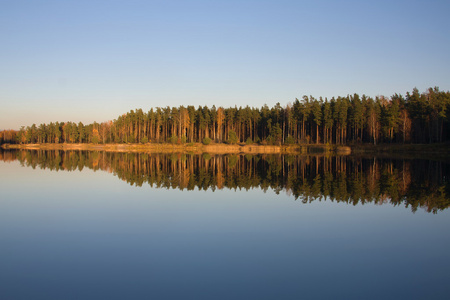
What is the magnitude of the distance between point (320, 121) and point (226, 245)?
244 feet

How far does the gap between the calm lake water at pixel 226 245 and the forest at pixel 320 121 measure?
193ft

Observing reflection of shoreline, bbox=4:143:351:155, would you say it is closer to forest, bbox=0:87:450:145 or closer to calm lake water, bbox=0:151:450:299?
forest, bbox=0:87:450:145

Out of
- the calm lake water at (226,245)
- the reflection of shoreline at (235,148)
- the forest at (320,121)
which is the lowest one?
the calm lake water at (226,245)

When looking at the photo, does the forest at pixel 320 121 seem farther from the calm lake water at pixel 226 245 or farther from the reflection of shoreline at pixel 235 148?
the calm lake water at pixel 226 245

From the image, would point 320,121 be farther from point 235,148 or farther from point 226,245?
point 226,245

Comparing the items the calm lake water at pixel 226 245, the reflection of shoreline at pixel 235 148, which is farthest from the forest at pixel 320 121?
the calm lake water at pixel 226 245

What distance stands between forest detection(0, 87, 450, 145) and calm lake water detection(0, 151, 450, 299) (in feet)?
193

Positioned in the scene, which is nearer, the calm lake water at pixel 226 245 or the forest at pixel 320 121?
the calm lake water at pixel 226 245

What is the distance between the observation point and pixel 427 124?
7194 cm

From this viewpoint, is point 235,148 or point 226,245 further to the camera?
point 235,148

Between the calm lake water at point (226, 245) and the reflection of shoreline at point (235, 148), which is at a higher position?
the reflection of shoreline at point (235, 148)

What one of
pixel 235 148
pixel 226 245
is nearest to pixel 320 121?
pixel 235 148

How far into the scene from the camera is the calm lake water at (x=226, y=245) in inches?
278

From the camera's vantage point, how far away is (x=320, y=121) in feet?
262
